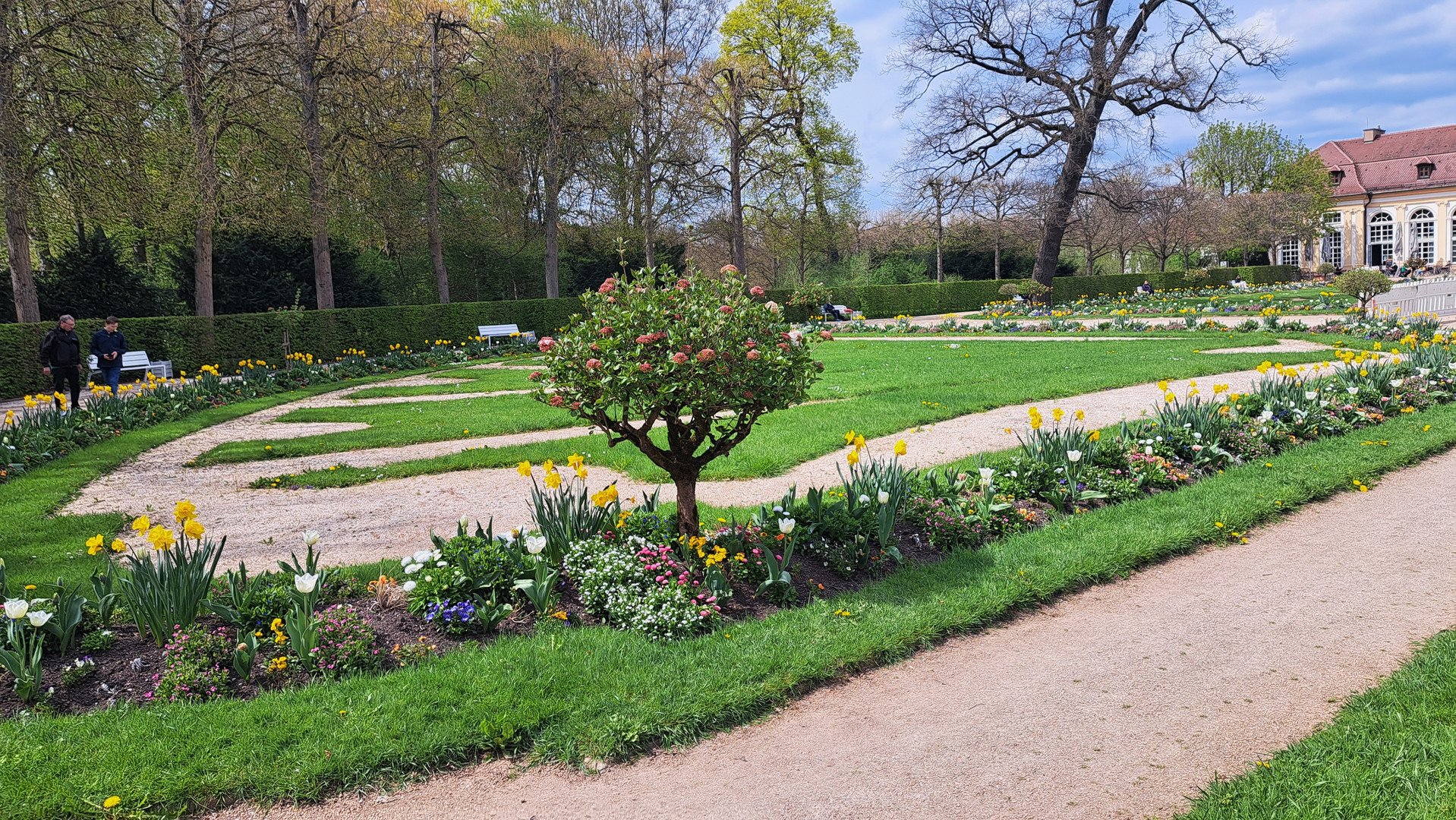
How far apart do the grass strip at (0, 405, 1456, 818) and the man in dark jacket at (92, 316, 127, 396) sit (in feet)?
37.8

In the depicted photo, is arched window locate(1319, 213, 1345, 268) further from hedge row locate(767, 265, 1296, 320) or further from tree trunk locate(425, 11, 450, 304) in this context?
tree trunk locate(425, 11, 450, 304)

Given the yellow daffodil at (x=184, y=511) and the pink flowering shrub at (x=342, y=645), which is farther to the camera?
the yellow daffodil at (x=184, y=511)

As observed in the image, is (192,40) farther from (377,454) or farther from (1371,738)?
(1371,738)

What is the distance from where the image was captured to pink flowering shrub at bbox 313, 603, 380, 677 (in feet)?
11.5

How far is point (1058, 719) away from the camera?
3.13m

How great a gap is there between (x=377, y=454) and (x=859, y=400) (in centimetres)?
548

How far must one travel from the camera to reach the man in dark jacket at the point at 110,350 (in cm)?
1238

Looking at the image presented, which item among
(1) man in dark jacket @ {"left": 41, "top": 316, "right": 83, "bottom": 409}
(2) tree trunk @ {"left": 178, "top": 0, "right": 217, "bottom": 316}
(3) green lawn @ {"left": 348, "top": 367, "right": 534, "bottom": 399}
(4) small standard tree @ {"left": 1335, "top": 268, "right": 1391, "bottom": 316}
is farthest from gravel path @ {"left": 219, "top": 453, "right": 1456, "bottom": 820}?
(4) small standard tree @ {"left": 1335, "top": 268, "right": 1391, "bottom": 316}

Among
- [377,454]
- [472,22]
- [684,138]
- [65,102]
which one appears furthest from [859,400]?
[472,22]

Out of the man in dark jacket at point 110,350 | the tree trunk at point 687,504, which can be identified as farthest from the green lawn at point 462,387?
the tree trunk at point 687,504

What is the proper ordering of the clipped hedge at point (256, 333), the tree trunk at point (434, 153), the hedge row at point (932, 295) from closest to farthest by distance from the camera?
the clipped hedge at point (256, 333) → the tree trunk at point (434, 153) → the hedge row at point (932, 295)

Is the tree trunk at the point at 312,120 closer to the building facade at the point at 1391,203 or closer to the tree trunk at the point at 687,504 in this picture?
the tree trunk at the point at 687,504

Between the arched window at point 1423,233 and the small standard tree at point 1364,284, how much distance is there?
167ft

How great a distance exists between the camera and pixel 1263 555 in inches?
192
